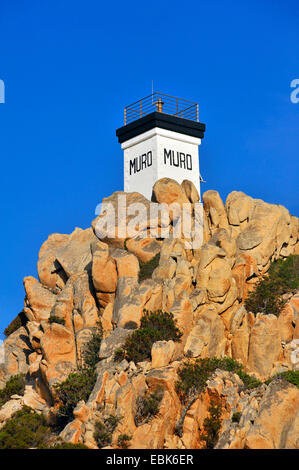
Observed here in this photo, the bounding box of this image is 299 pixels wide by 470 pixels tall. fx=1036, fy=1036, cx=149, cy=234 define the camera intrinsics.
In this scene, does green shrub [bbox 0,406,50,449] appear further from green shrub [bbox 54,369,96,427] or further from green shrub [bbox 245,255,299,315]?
green shrub [bbox 245,255,299,315]

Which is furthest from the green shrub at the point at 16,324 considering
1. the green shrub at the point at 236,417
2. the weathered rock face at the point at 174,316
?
the green shrub at the point at 236,417

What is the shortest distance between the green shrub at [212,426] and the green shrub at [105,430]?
4.91 metres

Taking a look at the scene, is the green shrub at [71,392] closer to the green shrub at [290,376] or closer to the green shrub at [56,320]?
the green shrub at [56,320]

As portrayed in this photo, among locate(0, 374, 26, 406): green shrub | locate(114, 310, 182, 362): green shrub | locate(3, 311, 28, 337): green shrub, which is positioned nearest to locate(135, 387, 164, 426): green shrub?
locate(114, 310, 182, 362): green shrub

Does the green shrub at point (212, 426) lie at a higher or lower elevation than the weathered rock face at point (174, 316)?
lower

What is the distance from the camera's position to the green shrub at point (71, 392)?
55188mm

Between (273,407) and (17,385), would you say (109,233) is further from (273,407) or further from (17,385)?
(273,407)

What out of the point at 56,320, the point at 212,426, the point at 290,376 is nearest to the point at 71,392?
the point at 56,320

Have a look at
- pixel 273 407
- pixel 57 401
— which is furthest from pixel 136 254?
pixel 273 407

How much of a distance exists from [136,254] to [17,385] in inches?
463

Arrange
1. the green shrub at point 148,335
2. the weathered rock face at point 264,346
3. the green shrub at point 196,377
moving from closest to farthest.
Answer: the green shrub at point 196,377 → the green shrub at point 148,335 → the weathered rock face at point 264,346

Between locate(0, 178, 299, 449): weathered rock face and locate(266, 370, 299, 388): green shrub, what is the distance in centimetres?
132

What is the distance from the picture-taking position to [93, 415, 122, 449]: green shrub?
52000 mm

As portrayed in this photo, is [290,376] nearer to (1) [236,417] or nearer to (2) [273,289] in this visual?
(1) [236,417]
